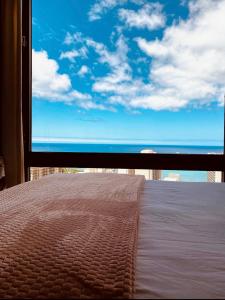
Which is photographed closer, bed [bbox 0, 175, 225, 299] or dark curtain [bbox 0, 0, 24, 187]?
bed [bbox 0, 175, 225, 299]

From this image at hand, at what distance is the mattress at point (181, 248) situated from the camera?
548 mm

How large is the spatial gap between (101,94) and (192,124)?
109 cm

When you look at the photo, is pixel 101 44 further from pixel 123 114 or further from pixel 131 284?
pixel 131 284

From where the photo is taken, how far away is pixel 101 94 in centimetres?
340

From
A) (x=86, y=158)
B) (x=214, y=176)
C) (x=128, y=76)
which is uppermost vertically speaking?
(x=128, y=76)

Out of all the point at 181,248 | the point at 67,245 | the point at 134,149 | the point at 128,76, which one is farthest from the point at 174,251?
the point at 128,76

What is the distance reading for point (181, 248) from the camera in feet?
2.39

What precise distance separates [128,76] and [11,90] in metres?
1.25

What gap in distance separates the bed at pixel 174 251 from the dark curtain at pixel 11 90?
1.60 m

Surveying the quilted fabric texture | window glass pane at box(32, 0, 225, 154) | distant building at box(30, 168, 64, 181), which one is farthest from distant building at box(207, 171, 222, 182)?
the quilted fabric texture

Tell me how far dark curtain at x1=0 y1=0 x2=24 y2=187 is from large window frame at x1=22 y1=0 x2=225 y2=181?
0.25 meters

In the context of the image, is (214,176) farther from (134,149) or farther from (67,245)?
(67,245)

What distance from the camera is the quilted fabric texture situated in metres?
0.51

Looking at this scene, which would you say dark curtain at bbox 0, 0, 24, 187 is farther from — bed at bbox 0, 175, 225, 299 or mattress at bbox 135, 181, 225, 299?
mattress at bbox 135, 181, 225, 299
